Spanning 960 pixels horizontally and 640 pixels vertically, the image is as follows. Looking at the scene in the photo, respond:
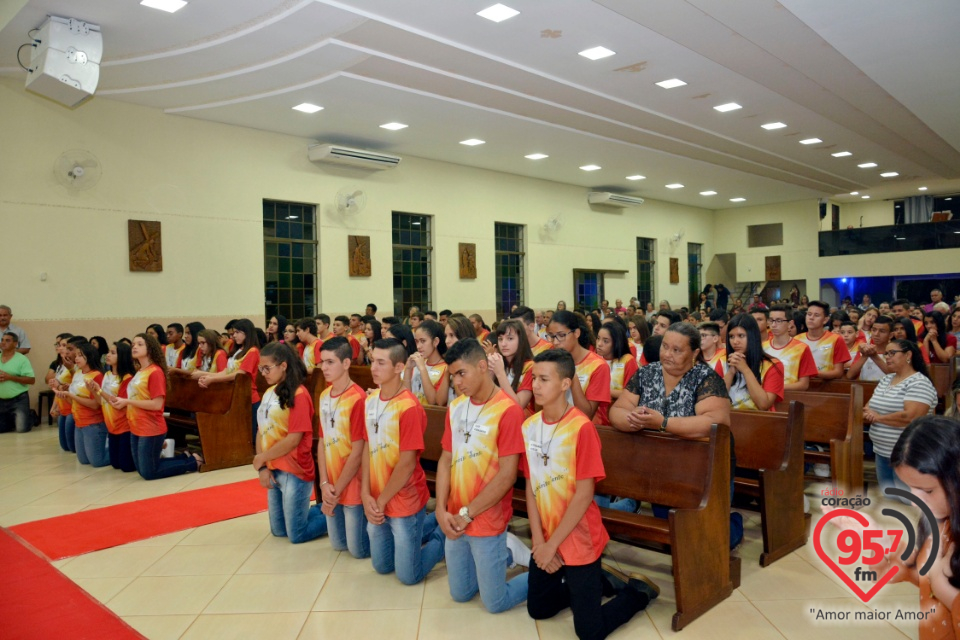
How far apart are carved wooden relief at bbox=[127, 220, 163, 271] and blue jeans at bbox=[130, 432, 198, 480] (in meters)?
4.42

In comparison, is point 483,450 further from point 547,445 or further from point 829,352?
point 829,352

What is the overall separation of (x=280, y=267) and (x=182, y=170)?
2.30m

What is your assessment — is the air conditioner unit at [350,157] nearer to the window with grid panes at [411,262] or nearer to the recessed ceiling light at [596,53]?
the window with grid panes at [411,262]

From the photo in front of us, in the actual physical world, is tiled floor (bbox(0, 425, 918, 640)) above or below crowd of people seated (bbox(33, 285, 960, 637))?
below

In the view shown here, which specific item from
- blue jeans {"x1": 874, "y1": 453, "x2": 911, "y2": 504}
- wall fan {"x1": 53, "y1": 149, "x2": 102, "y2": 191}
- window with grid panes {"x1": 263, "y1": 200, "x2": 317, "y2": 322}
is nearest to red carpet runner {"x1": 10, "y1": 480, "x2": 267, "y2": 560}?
blue jeans {"x1": 874, "y1": 453, "x2": 911, "y2": 504}

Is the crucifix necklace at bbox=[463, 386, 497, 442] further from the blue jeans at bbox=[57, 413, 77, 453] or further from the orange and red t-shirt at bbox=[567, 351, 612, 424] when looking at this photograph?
the blue jeans at bbox=[57, 413, 77, 453]

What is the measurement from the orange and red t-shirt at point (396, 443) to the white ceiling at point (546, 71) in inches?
184

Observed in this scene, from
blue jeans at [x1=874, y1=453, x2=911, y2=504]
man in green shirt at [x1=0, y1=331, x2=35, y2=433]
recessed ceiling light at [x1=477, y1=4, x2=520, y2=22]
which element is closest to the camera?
blue jeans at [x1=874, y1=453, x2=911, y2=504]

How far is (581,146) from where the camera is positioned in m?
13.0

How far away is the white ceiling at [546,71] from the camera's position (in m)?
7.10

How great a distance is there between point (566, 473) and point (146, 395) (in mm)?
4710

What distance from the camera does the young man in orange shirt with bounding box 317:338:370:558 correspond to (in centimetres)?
402

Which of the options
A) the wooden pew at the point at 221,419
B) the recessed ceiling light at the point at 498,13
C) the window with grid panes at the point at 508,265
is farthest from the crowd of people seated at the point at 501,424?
the window with grid panes at the point at 508,265

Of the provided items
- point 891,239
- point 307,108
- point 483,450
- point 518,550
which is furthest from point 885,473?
point 891,239
